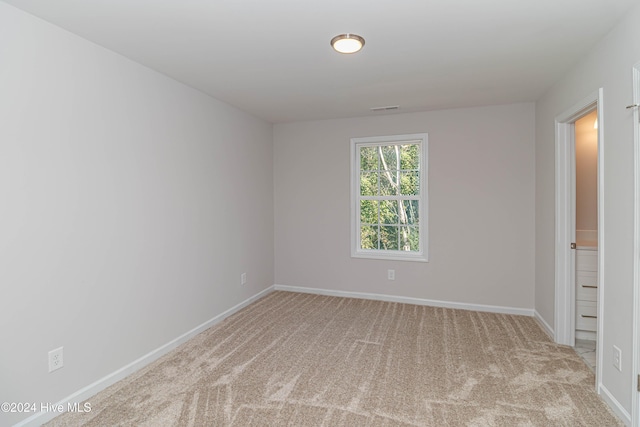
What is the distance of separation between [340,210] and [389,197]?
68 centimetres

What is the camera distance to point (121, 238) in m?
2.56

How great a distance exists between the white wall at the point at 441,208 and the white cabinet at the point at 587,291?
0.82 m

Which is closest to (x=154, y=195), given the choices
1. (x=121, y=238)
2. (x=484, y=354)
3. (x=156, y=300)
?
(x=121, y=238)

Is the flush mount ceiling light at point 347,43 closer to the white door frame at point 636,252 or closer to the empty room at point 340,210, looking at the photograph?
the empty room at point 340,210

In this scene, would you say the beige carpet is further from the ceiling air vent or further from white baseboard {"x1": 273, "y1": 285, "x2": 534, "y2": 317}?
the ceiling air vent

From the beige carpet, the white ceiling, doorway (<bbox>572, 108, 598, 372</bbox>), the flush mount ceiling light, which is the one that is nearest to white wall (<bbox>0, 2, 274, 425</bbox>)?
the white ceiling

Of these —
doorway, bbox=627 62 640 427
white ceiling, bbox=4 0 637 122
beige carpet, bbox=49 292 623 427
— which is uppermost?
white ceiling, bbox=4 0 637 122

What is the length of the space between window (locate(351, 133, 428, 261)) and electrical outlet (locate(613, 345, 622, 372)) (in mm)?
2267

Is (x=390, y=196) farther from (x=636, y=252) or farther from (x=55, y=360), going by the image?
(x=55, y=360)

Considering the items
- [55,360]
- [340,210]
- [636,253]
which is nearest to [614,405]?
[636,253]

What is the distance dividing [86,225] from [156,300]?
897mm

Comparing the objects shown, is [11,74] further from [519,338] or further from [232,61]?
[519,338]

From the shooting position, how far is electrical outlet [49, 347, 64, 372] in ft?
6.82

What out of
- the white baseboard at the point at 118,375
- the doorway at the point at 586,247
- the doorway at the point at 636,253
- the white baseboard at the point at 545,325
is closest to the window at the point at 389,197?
the white baseboard at the point at 545,325
